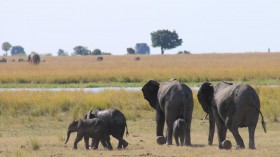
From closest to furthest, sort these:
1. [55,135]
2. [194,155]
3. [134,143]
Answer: [194,155] → [134,143] → [55,135]

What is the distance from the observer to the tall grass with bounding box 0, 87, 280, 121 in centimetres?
2369

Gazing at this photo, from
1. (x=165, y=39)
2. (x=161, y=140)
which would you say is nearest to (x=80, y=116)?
(x=161, y=140)

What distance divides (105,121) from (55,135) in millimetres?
3823

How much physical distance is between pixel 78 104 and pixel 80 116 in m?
2.03

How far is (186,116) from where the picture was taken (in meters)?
16.2

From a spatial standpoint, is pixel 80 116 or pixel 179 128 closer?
pixel 179 128

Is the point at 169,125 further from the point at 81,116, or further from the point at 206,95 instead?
the point at 81,116

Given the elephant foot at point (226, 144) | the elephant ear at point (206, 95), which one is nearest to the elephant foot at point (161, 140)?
the elephant ear at point (206, 95)

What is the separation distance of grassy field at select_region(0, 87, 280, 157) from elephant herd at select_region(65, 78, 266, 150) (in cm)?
31

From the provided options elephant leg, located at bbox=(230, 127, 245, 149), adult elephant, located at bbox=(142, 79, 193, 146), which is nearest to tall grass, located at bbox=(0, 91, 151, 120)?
adult elephant, located at bbox=(142, 79, 193, 146)

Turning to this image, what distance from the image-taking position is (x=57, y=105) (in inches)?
993

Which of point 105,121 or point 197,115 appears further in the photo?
point 197,115

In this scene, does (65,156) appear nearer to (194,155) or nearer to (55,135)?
(194,155)

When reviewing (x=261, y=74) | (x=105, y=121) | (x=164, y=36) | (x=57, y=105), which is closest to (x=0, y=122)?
(x=57, y=105)
